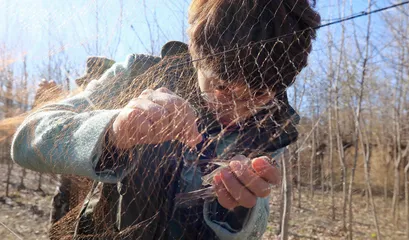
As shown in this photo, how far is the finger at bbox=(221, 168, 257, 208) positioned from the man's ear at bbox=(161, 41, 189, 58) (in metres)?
0.28

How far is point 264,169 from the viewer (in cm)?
41

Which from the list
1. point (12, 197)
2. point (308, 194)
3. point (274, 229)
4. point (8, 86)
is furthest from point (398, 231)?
point (8, 86)

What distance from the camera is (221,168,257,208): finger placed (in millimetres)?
423

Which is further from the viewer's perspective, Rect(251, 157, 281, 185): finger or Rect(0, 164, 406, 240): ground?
Rect(0, 164, 406, 240): ground

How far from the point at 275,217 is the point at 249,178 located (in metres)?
6.51

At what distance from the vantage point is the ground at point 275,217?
4363mm

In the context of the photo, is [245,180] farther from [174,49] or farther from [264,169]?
[174,49]

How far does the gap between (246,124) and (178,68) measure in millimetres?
175

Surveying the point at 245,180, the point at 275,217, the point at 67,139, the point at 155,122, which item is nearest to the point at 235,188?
the point at 245,180

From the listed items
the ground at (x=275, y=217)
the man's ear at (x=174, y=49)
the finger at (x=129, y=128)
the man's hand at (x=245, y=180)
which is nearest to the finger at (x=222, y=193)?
the man's hand at (x=245, y=180)

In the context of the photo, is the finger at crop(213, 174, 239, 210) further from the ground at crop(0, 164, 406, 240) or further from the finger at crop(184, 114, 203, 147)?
the ground at crop(0, 164, 406, 240)

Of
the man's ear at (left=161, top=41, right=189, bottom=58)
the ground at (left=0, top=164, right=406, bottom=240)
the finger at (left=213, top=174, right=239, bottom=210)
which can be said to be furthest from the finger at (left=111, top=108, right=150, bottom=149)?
the ground at (left=0, top=164, right=406, bottom=240)

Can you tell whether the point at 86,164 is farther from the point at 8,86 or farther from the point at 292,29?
the point at 8,86

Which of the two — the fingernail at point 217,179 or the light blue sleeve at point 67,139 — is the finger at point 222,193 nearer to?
the fingernail at point 217,179
